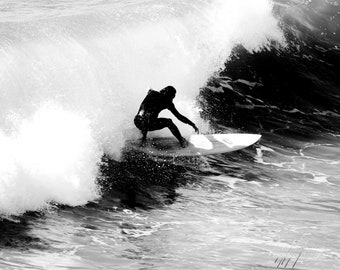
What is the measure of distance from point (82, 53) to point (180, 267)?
31.0 ft

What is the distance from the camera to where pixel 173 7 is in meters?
24.4

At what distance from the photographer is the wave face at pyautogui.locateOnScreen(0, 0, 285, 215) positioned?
40.8 ft

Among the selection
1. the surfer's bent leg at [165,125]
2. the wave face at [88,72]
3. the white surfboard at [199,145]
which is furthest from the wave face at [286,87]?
the surfer's bent leg at [165,125]

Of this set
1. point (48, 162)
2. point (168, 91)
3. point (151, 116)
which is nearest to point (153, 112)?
point (151, 116)

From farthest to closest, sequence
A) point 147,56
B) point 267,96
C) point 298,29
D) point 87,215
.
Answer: point 298,29 < point 267,96 < point 147,56 < point 87,215

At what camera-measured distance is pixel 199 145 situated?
15.6m

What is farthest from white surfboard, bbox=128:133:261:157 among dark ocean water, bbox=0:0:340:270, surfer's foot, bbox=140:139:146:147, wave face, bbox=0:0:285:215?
wave face, bbox=0:0:285:215

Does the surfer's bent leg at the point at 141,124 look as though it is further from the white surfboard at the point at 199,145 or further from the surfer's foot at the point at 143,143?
the white surfboard at the point at 199,145

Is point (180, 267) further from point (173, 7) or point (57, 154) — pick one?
point (173, 7)

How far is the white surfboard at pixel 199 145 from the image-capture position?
15125mm

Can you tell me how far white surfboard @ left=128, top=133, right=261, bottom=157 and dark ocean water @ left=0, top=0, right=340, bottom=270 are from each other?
0.66 ft

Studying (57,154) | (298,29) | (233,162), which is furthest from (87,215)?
(298,29)

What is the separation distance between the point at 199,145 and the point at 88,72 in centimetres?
344

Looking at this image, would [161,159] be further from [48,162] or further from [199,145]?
[48,162]
